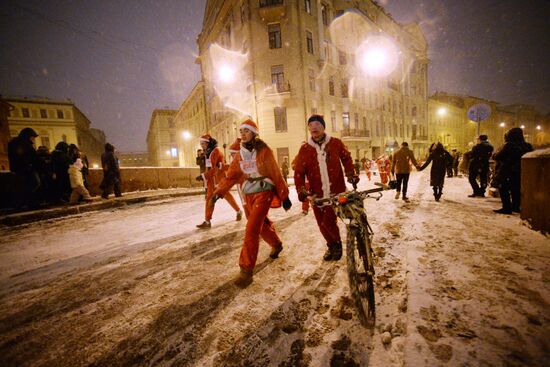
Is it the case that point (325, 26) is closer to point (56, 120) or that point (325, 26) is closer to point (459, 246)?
point (459, 246)

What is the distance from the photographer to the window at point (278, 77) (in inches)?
895

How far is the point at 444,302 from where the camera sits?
2.25 m

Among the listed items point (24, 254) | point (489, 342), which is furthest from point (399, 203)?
point (24, 254)

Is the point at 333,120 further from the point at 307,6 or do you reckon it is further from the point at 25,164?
the point at 25,164

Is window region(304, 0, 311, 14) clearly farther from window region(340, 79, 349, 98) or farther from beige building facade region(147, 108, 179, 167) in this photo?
beige building facade region(147, 108, 179, 167)

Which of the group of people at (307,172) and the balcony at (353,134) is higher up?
the balcony at (353,134)

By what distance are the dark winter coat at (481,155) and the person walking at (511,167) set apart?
90.1 inches

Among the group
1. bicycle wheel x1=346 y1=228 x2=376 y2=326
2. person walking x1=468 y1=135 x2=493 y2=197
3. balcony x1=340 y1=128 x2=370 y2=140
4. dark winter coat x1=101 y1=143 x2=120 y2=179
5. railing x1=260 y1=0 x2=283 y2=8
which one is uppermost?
railing x1=260 y1=0 x2=283 y2=8

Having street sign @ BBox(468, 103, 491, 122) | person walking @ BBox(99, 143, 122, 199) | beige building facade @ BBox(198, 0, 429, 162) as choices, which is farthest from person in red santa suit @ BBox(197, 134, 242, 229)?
beige building facade @ BBox(198, 0, 429, 162)

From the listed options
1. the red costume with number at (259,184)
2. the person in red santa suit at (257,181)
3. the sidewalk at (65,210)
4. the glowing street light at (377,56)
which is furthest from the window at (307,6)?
the red costume with number at (259,184)

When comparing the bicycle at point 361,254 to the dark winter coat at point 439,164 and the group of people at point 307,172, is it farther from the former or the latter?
the dark winter coat at point 439,164

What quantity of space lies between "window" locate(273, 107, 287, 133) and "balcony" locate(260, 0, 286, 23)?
317 inches

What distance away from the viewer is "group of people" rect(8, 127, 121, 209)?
6848mm

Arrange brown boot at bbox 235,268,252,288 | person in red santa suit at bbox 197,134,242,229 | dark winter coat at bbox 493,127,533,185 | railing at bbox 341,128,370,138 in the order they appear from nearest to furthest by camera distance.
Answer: brown boot at bbox 235,268,252,288
dark winter coat at bbox 493,127,533,185
person in red santa suit at bbox 197,134,242,229
railing at bbox 341,128,370,138
